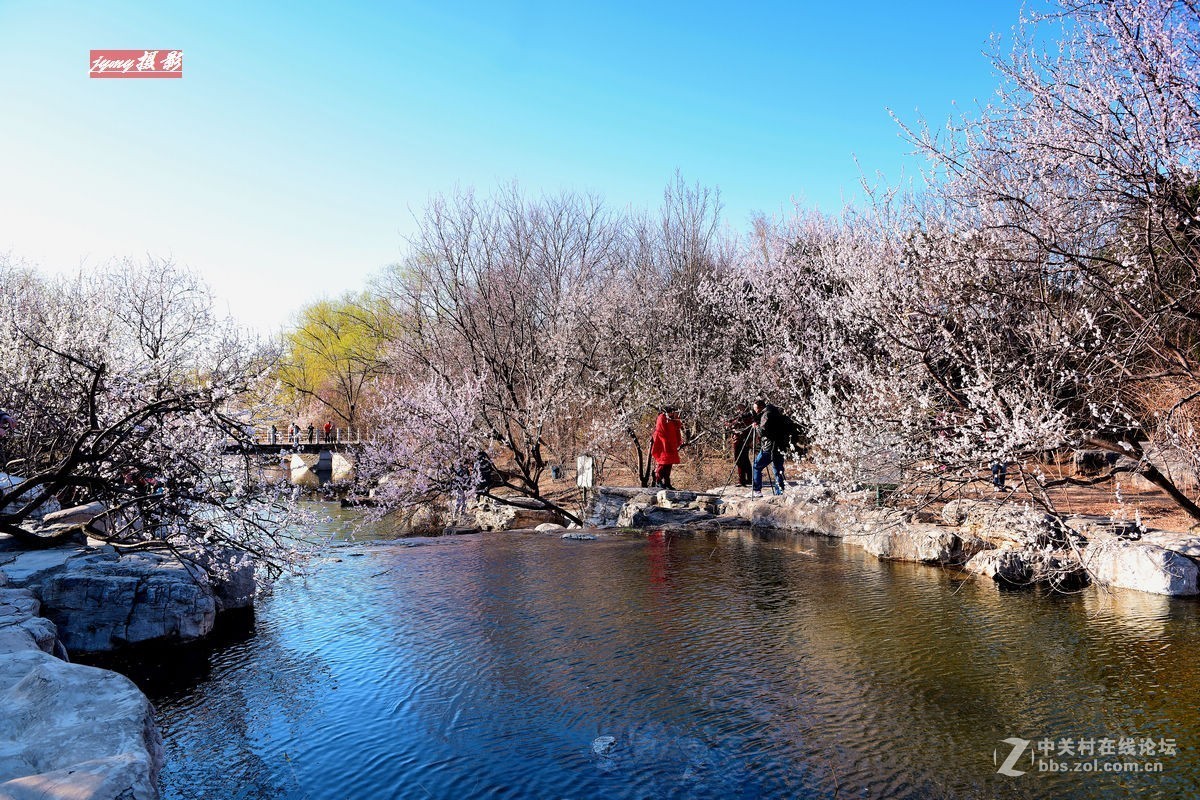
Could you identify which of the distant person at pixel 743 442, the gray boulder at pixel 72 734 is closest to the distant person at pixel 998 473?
the gray boulder at pixel 72 734

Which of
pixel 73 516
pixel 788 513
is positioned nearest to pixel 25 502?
pixel 73 516

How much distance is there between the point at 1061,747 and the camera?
5031 millimetres

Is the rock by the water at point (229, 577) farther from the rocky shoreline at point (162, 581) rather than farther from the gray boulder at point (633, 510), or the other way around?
the gray boulder at point (633, 510)

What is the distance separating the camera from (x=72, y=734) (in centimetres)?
379

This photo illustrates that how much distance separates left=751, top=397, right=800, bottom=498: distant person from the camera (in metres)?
15.1

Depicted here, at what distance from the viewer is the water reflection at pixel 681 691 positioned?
4.81 m

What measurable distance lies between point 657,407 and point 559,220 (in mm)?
7432

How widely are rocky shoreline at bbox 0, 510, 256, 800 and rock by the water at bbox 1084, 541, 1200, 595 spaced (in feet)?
27.7

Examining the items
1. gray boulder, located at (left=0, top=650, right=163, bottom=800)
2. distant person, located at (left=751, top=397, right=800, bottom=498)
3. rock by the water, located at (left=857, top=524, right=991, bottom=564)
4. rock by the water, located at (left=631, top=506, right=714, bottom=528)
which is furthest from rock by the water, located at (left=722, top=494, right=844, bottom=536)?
gray boulder, located at (left=0, top=650, right=163, bottom=800)

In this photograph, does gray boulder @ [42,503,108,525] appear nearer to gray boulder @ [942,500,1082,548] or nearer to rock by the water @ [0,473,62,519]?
rock by the water @ [0,473,62,519]

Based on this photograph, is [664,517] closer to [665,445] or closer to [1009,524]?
[665,445]

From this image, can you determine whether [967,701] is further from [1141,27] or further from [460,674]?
[1141,27]

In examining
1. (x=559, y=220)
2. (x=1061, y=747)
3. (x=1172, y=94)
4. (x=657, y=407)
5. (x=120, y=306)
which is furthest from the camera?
(x=559, y=220)

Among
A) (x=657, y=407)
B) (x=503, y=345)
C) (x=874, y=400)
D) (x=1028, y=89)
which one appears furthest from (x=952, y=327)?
(x=503, y=345)
